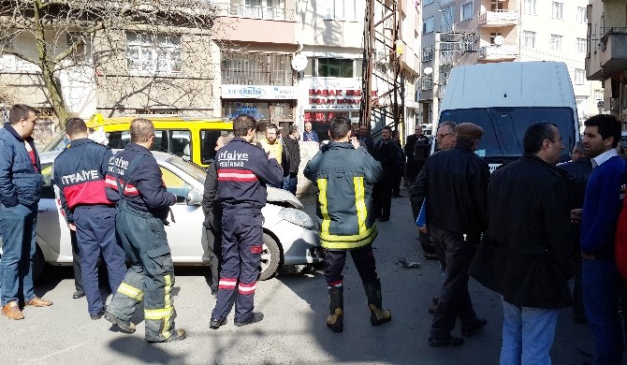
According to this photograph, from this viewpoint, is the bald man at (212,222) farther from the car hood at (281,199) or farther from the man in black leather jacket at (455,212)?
the man in black leather jacket at (455,212)

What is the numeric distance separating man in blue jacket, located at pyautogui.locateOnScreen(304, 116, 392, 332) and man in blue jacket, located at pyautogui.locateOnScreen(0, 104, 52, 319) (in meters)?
2.76

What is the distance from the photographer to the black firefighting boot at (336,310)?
514 cm

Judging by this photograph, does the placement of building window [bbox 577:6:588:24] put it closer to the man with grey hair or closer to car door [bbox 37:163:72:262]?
car door [bbox 37:163:72:262]

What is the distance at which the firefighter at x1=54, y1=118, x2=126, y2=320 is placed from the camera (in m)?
5.29

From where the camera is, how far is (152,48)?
805 inches

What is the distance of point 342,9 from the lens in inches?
1007

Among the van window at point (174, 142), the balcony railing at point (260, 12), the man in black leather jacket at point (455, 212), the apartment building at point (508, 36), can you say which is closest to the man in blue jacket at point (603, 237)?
the man in black leather jacket at point (455, 212)

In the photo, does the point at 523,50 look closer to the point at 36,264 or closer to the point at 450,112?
the point at 450,112

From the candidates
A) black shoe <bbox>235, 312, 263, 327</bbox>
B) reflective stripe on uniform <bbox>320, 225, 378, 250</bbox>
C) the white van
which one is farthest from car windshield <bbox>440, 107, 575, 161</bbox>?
black shoe <bbox>235, 312, 263, 327</bbox>

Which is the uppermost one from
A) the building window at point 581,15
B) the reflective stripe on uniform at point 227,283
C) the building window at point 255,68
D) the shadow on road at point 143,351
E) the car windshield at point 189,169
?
the building window at point 581,15

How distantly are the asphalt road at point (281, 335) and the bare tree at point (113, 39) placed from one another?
1247cm

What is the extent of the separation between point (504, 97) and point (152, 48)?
15.2 m

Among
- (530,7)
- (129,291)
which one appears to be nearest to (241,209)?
(129,291)

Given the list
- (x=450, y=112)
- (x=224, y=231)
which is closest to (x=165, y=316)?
(x=224, y=231)
